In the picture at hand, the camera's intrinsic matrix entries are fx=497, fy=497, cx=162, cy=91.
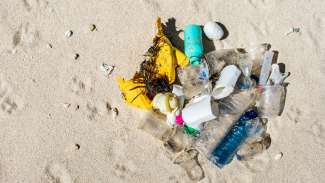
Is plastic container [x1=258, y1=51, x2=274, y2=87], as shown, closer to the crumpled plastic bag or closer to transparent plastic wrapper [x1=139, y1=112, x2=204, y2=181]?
the crumpled plastic bag

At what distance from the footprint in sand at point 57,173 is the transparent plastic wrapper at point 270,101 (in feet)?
5.83

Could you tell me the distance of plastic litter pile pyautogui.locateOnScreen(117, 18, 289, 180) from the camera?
4277 millimetres

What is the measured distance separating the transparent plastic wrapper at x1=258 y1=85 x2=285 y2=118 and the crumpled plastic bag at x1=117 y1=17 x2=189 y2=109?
2.43 ft

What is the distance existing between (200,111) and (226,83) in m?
0.35

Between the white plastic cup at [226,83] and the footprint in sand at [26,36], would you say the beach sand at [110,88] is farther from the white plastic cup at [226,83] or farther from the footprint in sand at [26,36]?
the white plastic cup at [226,83]

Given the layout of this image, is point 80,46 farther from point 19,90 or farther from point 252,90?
point 252,90

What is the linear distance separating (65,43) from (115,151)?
→ 3.65 ft

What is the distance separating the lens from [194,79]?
14.3 feet

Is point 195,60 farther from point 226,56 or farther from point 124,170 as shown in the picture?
point 124,170

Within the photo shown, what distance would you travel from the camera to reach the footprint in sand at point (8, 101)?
4402 mm

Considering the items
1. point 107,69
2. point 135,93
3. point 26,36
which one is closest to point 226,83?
point 135,93

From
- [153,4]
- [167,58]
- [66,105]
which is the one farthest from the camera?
[153,4]

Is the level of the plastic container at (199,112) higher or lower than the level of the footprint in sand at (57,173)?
higher

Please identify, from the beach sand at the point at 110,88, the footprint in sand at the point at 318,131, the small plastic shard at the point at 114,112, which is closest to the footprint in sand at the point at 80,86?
the beach sand at the point at 110,88
